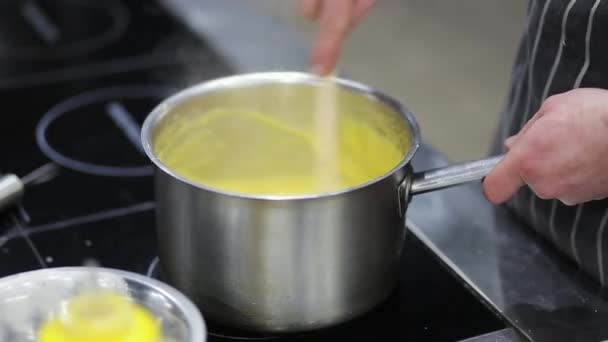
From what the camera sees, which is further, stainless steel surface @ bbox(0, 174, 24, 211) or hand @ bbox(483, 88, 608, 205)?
stainless steel surface @ bbox(0, 174, 24, 211)

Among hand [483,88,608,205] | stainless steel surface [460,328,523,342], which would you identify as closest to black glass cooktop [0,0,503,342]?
stainless steel surface [460,328,523,342]

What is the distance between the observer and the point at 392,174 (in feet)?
1.91

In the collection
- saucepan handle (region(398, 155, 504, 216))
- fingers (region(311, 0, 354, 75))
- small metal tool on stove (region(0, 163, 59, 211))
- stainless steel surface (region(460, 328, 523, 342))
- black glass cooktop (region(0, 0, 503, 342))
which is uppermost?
fingers (region(311, 0, 354, 75))

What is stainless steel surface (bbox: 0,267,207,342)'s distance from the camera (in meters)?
0.55

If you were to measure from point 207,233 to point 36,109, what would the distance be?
0.45 metres

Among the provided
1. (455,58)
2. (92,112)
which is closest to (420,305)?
(92,112)

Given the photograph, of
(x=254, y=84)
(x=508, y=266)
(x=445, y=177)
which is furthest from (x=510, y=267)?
(x=254, y=84)

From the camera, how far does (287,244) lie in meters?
0.57

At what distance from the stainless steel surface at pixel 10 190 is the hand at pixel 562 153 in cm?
40

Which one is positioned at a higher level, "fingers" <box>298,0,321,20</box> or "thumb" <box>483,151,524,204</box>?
"fingers" <box>298,0,321,20</box>

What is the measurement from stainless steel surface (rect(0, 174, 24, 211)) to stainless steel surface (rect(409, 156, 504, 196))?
35 centimetres

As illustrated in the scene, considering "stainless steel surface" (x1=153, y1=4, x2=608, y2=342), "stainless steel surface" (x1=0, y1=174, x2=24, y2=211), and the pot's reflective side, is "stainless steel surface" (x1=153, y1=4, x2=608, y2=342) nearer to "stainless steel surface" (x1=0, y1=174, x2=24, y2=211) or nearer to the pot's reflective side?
the pot's reflective side

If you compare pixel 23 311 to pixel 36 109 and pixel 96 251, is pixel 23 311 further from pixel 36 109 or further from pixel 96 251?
pixel 36 109

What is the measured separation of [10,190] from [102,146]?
0.14m
